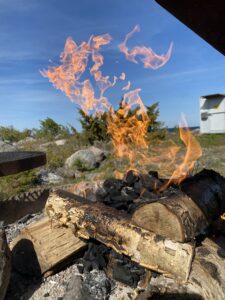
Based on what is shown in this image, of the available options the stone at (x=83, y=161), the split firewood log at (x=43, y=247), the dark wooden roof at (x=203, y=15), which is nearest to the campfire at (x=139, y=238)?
the split firewood log at (x=43, y=247)

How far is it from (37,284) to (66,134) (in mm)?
15313

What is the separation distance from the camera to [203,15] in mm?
1554

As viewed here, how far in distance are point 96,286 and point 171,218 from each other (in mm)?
1078

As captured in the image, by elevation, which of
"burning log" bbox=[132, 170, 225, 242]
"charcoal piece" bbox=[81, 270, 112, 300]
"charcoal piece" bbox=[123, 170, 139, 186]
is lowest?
"charcoal piece" bbox=[81, 270, 112, 300]

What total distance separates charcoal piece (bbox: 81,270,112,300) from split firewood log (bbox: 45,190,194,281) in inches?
15.3

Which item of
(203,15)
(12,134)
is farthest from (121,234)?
(12,134)

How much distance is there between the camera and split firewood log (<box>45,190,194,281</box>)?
9.73 ft

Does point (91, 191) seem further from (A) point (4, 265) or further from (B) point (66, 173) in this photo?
(B) point (66, 173)

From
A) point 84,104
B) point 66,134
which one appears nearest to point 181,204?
point 84,104

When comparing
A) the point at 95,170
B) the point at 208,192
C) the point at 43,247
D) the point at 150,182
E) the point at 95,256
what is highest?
the point at 150,182

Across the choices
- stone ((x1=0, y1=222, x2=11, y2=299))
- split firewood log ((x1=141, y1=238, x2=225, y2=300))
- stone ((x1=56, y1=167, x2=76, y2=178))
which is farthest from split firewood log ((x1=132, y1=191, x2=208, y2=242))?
stone ((x1=56, y1=167, x2=76, y2=178))

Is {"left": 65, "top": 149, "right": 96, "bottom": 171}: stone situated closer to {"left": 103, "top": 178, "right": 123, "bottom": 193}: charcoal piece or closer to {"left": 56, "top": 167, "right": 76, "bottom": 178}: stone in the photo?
{"left": 56, "top": 167, "right": 76, "bottom": 178}: stone

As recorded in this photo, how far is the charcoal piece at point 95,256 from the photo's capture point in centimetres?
361

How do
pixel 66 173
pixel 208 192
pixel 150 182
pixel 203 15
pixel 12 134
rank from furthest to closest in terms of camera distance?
pixel 12 134
pixel 66 173
pixel 150 182
pixel 208 192
pixel 203 15
